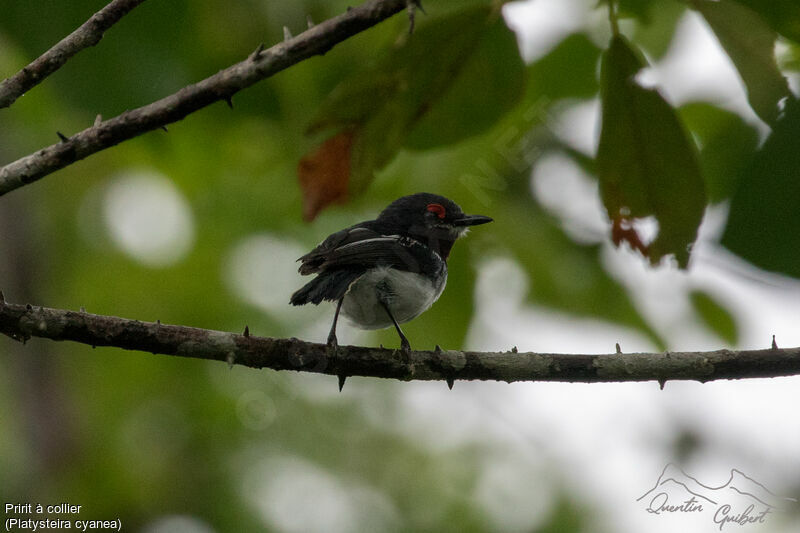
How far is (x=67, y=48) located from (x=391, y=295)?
2.07 metres

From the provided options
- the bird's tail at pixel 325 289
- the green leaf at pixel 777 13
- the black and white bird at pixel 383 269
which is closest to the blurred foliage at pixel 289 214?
the green leaf at pixel 777 13

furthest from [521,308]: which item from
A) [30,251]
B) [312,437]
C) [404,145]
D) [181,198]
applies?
[30,251]

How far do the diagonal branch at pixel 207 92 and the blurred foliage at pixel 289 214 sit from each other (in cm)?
33

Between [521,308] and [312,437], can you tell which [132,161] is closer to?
[312,437]

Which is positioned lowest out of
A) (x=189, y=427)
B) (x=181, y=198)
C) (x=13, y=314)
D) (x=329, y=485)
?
(x=329, y=485)

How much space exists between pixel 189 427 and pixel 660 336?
401 centimetres

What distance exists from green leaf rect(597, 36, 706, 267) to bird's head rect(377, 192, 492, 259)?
1837mm

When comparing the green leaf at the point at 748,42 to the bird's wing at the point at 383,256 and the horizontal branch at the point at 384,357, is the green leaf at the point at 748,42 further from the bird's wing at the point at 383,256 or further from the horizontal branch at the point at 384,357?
the bird's wing at the point at 383,256

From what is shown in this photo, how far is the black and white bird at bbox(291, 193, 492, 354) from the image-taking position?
3.67 metres

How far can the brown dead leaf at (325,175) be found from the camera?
266cm

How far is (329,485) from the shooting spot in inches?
287

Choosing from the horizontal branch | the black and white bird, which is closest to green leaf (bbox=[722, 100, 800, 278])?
the horizontal branch

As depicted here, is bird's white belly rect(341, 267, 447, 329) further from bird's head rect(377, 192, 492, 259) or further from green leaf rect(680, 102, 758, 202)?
green leaf rect(680, 102, 758, 202)

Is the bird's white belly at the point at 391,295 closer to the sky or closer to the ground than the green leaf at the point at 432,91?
closer to the ground
